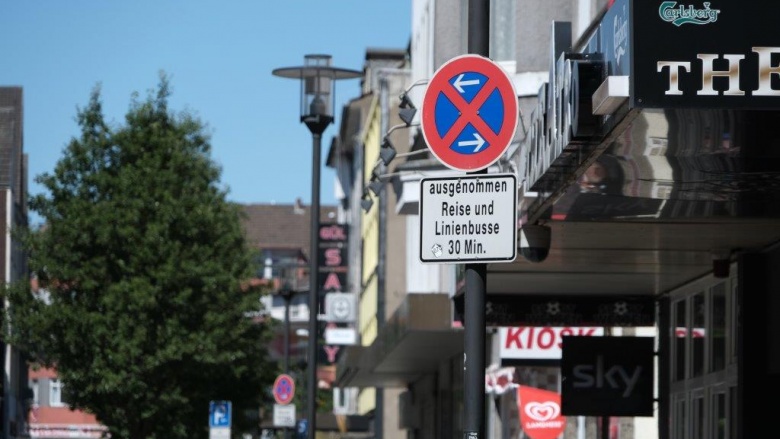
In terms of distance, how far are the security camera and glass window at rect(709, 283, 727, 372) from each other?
290 centimetres

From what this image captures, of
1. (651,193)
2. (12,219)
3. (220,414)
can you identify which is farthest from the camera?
(12,219)

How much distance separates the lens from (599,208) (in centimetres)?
1135

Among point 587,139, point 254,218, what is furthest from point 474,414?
point 254,218

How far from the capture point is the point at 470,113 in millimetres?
9484

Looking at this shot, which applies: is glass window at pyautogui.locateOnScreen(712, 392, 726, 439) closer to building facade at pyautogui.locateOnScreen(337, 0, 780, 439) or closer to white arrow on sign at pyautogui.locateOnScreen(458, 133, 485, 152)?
building facade at pyautogui.locateOnScreen(337, 0, 780, 439)

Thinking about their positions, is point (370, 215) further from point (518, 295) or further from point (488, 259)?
point (488, 259)

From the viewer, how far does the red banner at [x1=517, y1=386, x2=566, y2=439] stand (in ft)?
71.0

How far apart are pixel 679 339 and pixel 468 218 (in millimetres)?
8204

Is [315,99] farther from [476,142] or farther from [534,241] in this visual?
[476,142]

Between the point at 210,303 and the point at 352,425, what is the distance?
26.6 m

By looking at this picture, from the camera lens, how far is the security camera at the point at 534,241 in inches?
486

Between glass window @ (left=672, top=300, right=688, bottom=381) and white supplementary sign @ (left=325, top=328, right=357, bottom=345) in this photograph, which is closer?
glass window @ (left=672, top=300, right=688, bottom=381)

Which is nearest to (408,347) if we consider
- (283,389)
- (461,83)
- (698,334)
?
(283,389)

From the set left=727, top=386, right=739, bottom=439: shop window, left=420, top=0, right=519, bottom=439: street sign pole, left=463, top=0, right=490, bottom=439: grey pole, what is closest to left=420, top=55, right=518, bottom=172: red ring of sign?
left=420, top=0, right=519, bottom=439: street sign pole
